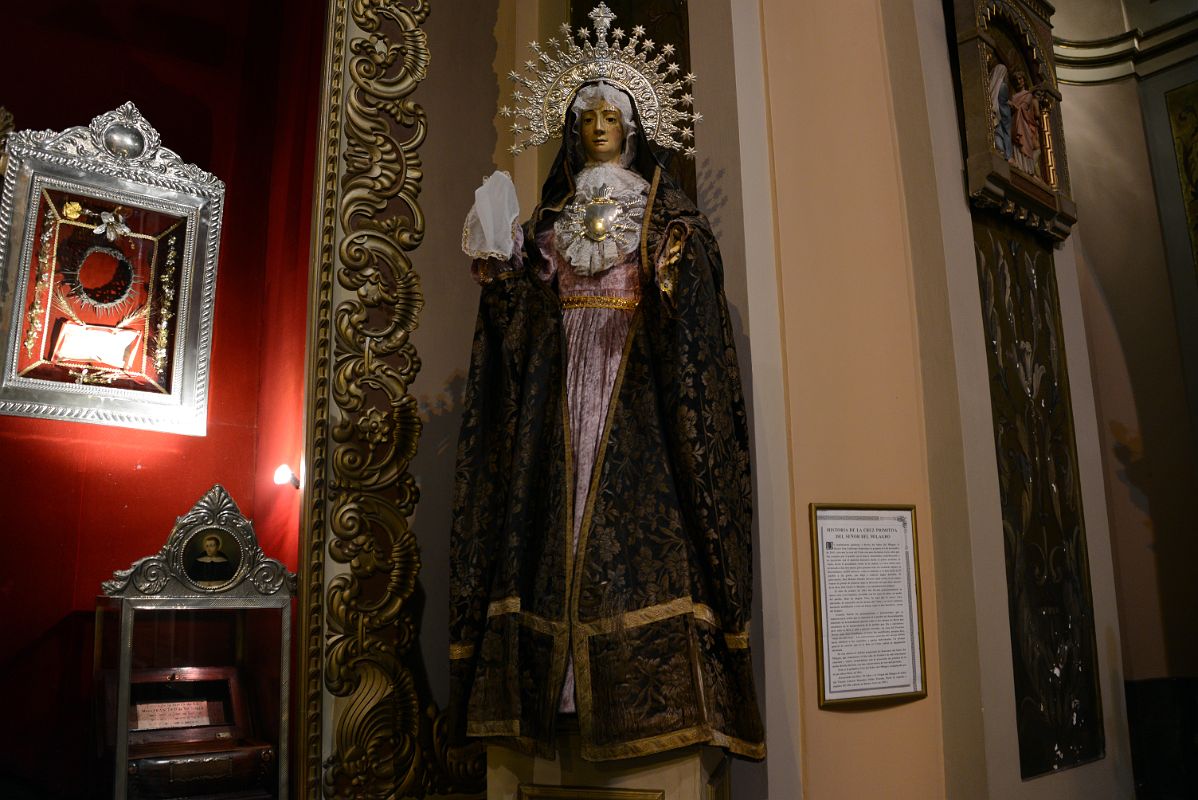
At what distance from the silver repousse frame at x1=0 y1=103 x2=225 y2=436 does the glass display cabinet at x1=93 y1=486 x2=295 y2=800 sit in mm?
396

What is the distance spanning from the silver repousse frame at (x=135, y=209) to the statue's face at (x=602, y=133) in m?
1.16

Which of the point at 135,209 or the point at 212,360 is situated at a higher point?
the point at 135,209

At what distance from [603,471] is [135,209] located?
1613 millimetres

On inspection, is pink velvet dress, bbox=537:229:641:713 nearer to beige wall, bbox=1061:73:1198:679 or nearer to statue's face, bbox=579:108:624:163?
statue's face, bbox=579:108:624:163

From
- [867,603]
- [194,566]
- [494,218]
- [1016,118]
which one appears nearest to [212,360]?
[194,566]

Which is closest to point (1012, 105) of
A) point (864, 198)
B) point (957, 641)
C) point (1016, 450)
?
point (864, 198)

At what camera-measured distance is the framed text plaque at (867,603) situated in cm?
266

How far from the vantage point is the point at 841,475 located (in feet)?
9.19

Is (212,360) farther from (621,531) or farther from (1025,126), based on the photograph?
(1025,126)

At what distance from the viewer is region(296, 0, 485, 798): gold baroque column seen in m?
2.60

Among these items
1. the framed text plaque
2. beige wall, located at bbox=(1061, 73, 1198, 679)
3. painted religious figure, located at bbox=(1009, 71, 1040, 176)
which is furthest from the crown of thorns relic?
beige wall, located at bbox=(1061, 73, 1198, 679)

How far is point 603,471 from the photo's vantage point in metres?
2.16

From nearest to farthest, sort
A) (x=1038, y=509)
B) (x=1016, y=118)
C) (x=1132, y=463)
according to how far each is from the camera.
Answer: (x=1038, y=509)
(x=1016, y=118)
(x=1132, y=463)

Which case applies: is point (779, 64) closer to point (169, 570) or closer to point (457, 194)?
point (457, 194)
